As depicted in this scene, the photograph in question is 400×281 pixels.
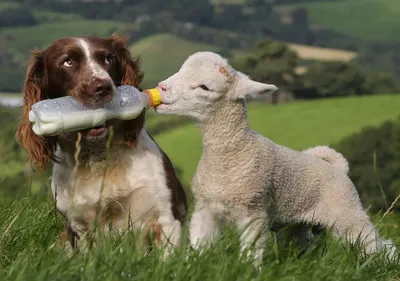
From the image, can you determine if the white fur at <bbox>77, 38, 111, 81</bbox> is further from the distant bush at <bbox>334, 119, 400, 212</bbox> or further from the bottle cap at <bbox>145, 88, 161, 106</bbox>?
the distant bush at <bbox>334, 119, 400, 212</bbox>

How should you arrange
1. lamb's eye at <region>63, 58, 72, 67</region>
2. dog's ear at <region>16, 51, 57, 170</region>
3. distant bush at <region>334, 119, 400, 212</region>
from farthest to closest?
distant bush at <region>334, 119, 400, 212</region> < dog's ear at <region>16, 51, 57, 170</region> < lamb's eye at <region>63, 58, 72, 67</region>

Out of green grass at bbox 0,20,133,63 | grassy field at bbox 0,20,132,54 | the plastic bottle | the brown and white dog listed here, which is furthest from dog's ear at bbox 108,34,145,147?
grassy field at bbox 0,20,132,54

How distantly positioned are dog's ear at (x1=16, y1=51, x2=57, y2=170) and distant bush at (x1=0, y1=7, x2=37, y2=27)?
536 feet

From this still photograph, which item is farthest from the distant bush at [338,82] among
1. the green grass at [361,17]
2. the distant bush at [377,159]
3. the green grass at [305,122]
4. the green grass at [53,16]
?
the green grass at [53,16]

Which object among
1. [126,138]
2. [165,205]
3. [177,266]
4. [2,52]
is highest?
[177,266]

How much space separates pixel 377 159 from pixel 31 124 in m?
48.5

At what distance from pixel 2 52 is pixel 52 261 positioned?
141 m

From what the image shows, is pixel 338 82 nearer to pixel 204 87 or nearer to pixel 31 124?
pixel 31 124

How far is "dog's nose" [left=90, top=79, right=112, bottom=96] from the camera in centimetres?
548

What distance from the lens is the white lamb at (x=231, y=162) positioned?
5.25 m

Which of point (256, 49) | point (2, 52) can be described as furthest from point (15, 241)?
point (2, 52)

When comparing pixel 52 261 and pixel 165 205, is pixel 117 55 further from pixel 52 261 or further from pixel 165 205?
pixel 52 261

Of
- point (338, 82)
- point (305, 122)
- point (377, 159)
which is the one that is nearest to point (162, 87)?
point (377, 159)

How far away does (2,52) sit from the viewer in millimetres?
140875
